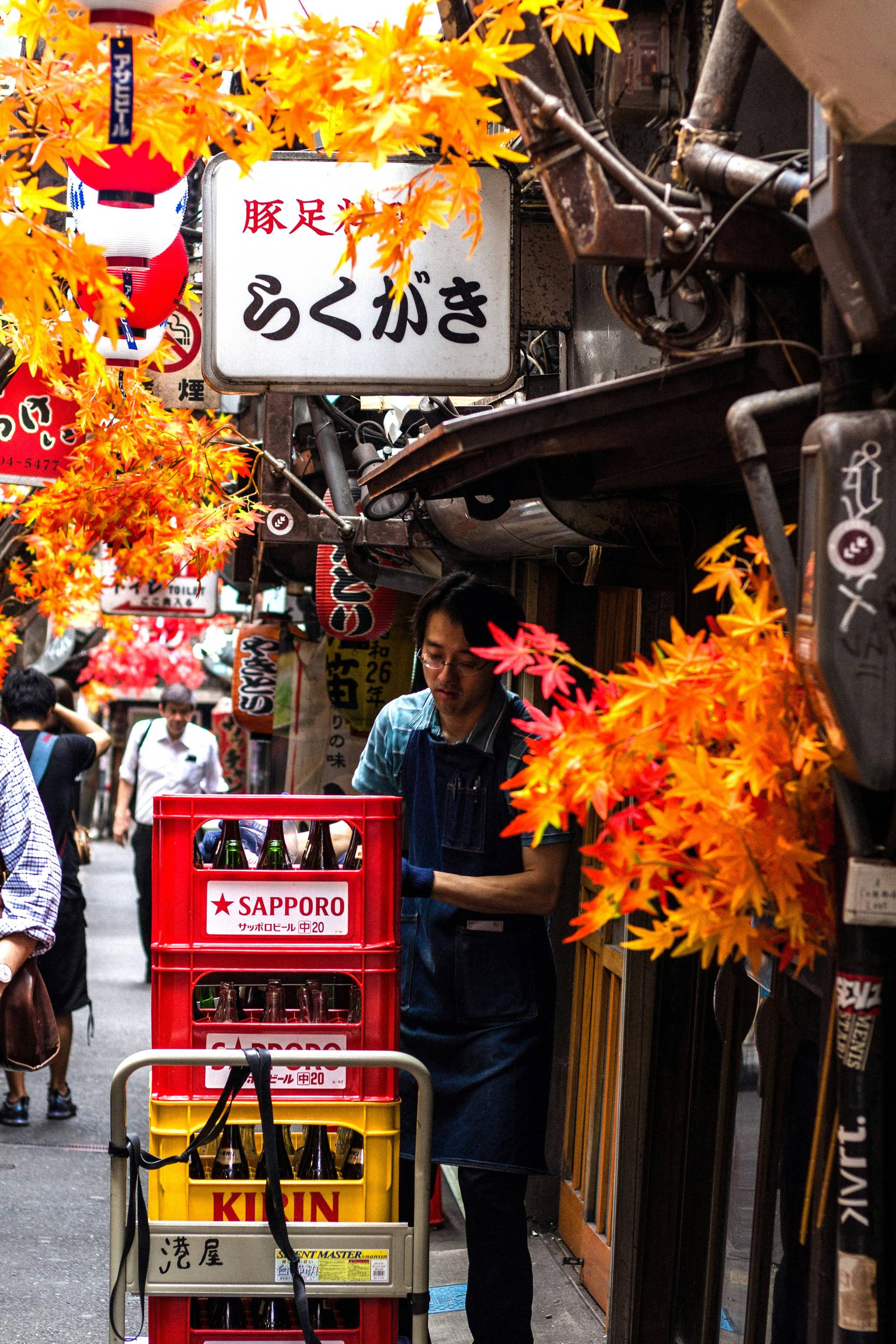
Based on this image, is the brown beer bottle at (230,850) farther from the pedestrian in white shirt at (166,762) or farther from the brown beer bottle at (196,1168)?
the pedestrian in white shirt at (166,762)

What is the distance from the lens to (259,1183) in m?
4.01

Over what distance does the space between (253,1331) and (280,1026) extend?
2.92 ft

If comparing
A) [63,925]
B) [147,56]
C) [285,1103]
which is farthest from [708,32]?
[63,925]

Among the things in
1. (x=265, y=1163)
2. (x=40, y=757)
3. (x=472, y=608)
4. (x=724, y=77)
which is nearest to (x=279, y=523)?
(x=40, y=757)

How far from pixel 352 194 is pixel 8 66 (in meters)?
1.29

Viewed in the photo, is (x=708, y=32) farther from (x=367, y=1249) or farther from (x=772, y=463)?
(x=367, y=1249)

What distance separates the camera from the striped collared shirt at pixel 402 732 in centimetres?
484

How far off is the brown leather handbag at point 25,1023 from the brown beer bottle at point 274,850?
193 centimetres

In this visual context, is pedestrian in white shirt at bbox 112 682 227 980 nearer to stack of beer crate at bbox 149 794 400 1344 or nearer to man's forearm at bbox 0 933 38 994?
man's forearm at bbox 0 933 38 994

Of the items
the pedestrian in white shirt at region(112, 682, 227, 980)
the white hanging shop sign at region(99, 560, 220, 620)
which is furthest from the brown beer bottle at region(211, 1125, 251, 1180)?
the white hanging shop sign at region(99, 560, 220, 620)

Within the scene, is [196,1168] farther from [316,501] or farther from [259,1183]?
[316,501]

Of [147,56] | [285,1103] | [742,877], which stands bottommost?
[285,1103]

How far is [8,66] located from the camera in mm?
4090

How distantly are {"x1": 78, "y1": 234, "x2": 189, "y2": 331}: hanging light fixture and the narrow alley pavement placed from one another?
390 cm
